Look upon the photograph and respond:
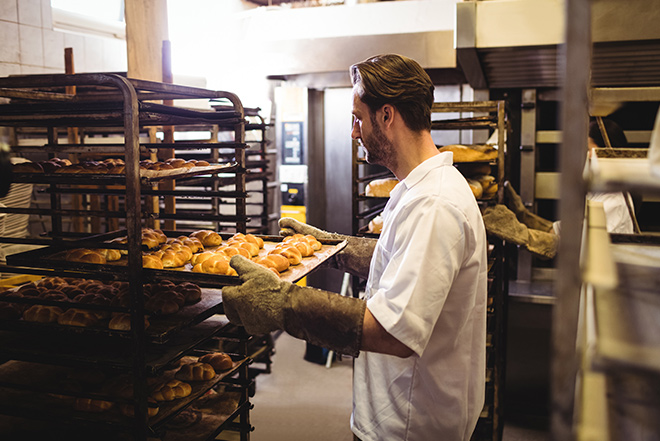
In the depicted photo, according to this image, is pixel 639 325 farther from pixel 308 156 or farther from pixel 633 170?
pixel 308 156

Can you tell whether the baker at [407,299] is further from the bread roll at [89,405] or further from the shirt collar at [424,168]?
the bread roll at [89,405]

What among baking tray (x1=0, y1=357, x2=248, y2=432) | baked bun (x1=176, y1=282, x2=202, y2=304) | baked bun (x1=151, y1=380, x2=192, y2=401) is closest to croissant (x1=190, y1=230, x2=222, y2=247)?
baked bun (x1=176, y1=282, x2=202, y2=304)

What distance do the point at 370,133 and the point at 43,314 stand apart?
4.67ft

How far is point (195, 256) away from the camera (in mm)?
2145

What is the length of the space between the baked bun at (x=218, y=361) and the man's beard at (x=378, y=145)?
1.06 m

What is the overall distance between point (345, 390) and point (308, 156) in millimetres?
2323

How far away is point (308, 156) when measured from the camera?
5.54 meters

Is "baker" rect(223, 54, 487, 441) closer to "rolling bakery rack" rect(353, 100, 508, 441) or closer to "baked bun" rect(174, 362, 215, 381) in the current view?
"baked bun" rect(174, 362, 215, 381)

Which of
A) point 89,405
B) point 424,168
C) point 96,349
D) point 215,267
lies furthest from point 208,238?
point 424,168

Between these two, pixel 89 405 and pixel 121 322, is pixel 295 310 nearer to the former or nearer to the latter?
pixel 121 322

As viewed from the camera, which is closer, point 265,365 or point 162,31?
point 162,31

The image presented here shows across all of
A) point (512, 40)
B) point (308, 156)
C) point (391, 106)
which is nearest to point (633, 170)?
point (391, 106)

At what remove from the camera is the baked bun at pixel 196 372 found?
7.06ft

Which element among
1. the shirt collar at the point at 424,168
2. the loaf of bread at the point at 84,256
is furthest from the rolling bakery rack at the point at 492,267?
the loaf of bread at the point at 84,256
